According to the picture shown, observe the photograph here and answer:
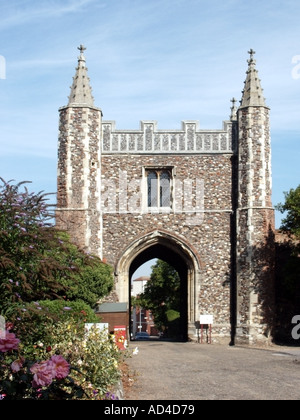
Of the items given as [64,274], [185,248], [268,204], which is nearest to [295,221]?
[268,204]

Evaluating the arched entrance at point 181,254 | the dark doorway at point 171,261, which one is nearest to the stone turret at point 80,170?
the arched entrance at point 181,254

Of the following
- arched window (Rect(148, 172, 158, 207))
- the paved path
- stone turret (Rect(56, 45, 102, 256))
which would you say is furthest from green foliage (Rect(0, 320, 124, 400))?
arched window (Rect(148, 172, 158, 207))

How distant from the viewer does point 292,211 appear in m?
21.4

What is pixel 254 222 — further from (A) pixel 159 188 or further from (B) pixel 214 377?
(B) pixel 214 377

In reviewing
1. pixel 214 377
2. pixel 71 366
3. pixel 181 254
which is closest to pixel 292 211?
pixel 181 254

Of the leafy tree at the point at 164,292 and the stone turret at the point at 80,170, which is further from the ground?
the stone turret at the point at 80,170

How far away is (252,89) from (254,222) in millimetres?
4955

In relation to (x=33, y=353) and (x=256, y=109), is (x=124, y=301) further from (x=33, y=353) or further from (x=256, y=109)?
(x=33, y=353)

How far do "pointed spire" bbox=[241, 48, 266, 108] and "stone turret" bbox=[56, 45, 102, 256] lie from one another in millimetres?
5446

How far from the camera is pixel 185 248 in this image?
23297 millimetres

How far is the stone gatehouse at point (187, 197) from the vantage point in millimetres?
22375

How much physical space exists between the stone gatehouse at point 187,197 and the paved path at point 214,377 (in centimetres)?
559

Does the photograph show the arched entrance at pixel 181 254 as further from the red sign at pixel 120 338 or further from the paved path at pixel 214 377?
the red sign at pixel 120 338
